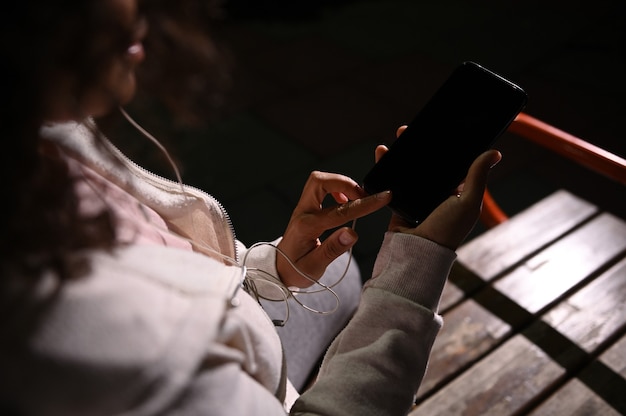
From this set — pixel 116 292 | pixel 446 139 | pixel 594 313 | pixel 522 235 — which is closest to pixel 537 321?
pixel 594 313

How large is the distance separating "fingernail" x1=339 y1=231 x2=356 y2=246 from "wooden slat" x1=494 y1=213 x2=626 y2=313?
449mm

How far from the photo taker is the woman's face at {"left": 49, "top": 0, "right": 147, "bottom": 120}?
0.42m

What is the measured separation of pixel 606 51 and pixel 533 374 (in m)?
2.49

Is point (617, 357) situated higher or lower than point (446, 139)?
lower

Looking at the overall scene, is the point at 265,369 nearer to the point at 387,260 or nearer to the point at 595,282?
the point at 387,260

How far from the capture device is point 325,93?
2.63 metres

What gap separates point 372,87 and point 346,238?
6.38 ft

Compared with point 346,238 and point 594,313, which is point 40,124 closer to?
point 346,238

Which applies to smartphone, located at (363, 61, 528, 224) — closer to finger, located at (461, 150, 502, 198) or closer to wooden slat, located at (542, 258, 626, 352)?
finger, located at (461, 150, 502, 198)

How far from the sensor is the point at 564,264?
115 cm

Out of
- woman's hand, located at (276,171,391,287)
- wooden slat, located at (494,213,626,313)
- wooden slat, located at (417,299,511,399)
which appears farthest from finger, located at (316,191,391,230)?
wooden slat, located at (494,213,626,313)

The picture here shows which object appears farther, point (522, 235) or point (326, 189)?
point (522, 235)

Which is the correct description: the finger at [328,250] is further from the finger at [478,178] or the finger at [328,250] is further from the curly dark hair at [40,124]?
the curly dark hair at [40,124]

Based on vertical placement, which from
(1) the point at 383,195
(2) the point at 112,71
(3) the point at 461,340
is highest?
(2) the point at 112,71
